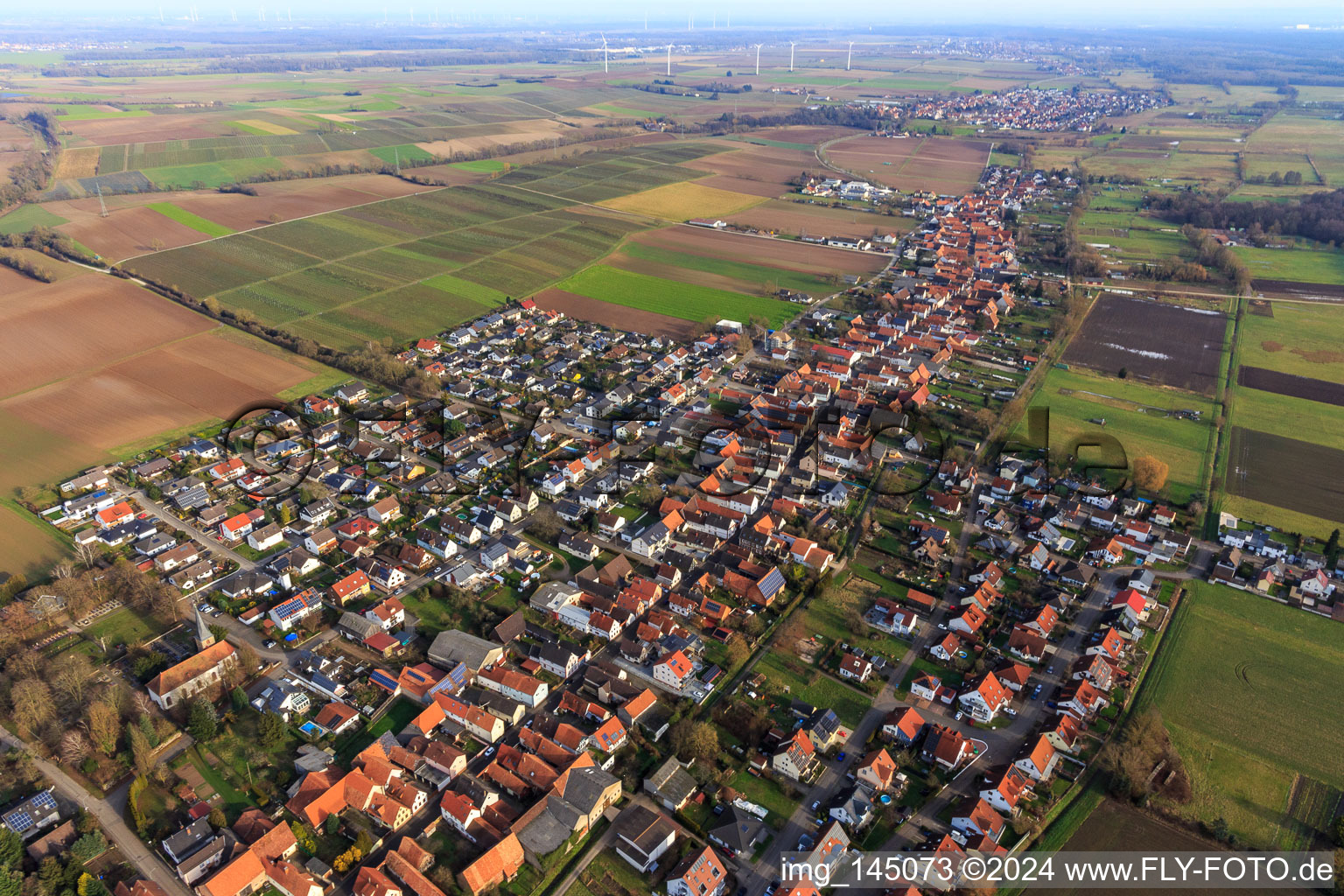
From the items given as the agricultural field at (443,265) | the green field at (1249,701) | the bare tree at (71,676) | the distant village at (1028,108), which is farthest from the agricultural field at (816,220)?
A: the distant village at (1028,108)

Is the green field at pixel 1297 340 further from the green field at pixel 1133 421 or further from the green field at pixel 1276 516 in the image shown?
the green field at pixel 1276 516

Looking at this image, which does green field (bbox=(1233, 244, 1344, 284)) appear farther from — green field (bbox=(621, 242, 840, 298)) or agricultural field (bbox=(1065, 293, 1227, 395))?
green field (bbox=(621, 242, 840, 298))

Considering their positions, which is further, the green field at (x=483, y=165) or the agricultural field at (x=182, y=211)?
the green field at (x=483, y=165)

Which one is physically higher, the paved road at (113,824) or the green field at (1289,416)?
the green field at (1289,416)

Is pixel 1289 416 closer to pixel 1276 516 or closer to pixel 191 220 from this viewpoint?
pixel 1276 516

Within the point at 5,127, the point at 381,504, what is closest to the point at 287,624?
the point at 381,504

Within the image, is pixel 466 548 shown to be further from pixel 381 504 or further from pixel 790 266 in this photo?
pixel 790 266

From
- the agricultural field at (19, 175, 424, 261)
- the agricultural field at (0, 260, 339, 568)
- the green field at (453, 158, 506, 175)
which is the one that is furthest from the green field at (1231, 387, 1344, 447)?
Answer: the green field at (453, 158, 506, 175)

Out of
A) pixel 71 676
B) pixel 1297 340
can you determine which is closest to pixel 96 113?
pixel 71 676
